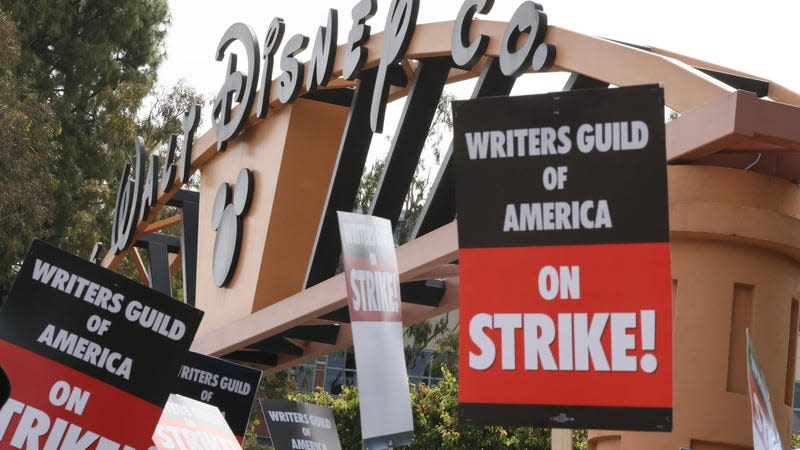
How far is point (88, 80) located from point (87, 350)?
104 feet

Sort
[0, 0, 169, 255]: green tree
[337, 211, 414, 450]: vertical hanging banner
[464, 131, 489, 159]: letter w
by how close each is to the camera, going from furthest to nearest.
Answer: [0, 0, 169, 255]: green tree < [337, 211, 414, 450]: vertical hanging banner < [464, 131, 489, 159]: letter w

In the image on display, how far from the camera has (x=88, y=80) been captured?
119ft

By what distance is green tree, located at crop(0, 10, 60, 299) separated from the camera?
26.2 metres

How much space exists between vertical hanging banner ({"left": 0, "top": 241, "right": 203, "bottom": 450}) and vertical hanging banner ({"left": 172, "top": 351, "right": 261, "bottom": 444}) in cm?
459

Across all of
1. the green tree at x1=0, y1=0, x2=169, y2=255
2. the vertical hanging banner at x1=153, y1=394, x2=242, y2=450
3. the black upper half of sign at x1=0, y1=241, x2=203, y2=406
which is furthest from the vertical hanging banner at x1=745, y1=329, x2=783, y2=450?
the green tree at x1=0, y1=0, x2=169, y2=255

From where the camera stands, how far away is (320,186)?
1566cm

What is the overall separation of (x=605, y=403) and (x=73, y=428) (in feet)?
7.27

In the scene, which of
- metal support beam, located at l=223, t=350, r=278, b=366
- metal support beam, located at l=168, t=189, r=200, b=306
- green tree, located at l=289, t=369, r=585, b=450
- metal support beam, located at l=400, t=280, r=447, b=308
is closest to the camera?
metal support beam, located at l=400, t=280, r=447, b=308

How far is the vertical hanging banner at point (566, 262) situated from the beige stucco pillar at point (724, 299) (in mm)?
4395

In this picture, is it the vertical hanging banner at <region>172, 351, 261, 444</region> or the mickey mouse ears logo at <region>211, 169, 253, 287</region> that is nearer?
the vertical hanging banner at <region>172, 351, 261, 444</region>

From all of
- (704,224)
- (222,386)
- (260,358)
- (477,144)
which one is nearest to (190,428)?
(477,144)

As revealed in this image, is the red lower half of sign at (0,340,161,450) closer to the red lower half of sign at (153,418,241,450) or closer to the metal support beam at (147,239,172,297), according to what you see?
the red lower half of sign at (153,418,241,450)

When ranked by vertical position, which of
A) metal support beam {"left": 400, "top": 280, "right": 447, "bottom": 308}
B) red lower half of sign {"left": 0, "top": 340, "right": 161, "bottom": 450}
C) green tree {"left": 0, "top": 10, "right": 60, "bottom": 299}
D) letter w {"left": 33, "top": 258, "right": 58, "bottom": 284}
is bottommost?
red lower half of sign {"left": 0, "top": 340, "right": 161, "bottom": 450}

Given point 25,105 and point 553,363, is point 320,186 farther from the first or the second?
point 25,105
